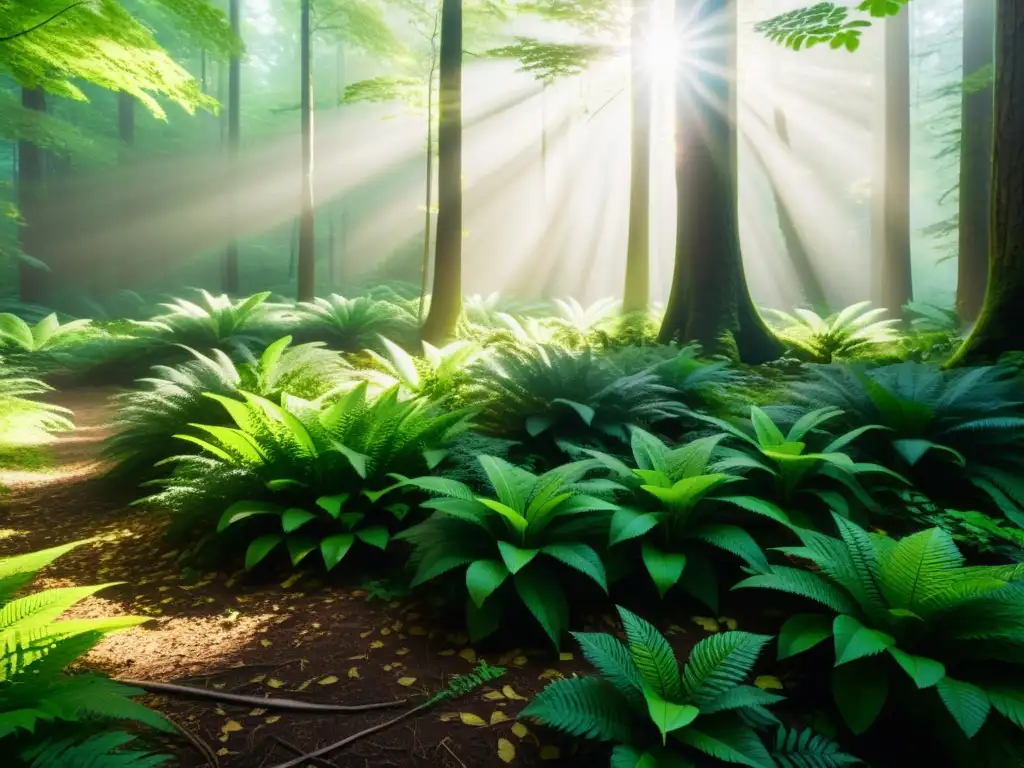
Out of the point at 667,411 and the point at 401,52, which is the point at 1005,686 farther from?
the point at 401,52

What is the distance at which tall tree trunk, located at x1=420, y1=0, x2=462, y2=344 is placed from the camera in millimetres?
8750

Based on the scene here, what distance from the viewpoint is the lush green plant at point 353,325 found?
414 inches

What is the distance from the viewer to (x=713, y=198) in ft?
22.3

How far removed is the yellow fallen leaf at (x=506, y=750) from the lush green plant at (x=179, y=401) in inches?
119

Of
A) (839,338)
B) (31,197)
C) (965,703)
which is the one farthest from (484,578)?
(31,197)

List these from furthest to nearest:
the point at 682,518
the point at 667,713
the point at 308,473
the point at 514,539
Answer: the point at 308,473
the point at 682,518
the point at 514,539
the point at 667,713

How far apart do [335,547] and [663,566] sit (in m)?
1.54

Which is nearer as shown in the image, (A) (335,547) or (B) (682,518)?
(B) (682,518)

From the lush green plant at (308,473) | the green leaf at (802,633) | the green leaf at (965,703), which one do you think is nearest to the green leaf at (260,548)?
the lush green plant at (308,473)

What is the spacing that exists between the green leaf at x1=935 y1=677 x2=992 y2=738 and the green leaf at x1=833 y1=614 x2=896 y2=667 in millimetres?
182

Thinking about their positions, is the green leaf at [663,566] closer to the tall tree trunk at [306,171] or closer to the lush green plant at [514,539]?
the lush green plant at [514,539]

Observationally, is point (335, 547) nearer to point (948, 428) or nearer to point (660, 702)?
point (660, 702)

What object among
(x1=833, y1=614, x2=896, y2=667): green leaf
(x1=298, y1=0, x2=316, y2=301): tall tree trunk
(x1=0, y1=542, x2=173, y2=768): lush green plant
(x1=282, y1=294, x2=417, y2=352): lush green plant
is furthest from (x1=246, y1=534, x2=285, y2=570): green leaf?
(x1=298, y1=0, x2=316, y2=301): tall tree trunk

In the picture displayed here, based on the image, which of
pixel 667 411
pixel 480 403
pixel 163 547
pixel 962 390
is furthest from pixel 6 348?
pixel 962 390
